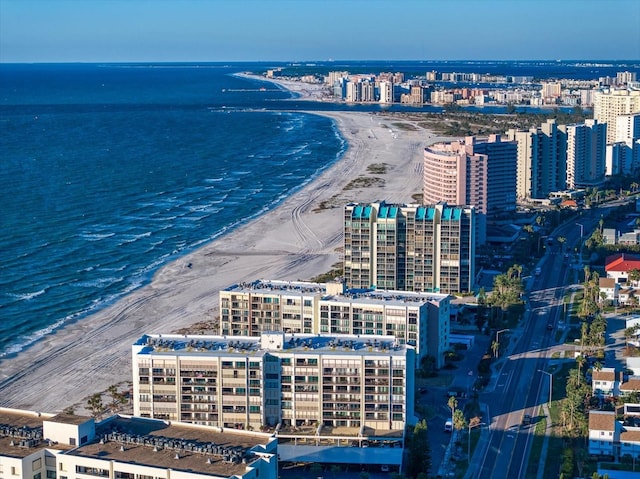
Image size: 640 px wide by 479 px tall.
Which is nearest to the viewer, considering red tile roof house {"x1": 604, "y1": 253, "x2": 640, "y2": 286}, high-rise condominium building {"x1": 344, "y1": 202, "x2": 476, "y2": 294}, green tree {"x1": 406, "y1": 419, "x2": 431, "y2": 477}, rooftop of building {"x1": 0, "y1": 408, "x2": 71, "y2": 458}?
rooftop of building {"x1": 0, "y1": 408, "x2": 71, "y2": 458}

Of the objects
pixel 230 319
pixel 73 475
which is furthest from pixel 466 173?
pixel 73 475

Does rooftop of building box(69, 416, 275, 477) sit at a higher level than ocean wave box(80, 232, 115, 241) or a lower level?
higher

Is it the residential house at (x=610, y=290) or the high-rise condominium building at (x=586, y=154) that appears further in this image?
the high-rise condominium building at (x=586, y=154)

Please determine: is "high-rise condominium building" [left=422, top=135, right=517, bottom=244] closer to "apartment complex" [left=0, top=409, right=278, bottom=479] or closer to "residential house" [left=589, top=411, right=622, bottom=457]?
"residential house" [left=589, top=411, right=622, bottom=457]

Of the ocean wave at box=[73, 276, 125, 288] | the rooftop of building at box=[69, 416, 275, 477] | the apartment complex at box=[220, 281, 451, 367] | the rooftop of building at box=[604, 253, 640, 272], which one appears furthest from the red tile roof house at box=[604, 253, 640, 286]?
the rooftop of building at box=[69, 416, 275, 477]

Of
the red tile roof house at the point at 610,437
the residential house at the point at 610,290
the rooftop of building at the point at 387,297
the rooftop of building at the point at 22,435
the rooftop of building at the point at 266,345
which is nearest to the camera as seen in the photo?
the rooftop of building at the point at 22,435

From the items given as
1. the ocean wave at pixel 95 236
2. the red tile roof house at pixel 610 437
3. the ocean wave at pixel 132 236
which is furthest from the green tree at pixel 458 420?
the ocean wave at pixel 95 236

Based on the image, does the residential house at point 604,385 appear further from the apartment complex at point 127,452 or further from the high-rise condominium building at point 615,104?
the high-rise condominium building at point 615,104
